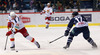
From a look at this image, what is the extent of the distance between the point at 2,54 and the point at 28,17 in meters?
8.04

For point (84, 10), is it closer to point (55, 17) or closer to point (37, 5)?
point (55, 17)

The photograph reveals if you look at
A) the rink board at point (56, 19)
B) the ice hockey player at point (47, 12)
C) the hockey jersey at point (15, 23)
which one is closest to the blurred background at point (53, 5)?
the rink board at point (56, 19)

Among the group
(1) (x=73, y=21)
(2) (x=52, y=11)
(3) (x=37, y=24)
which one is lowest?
(3) (x=37, y=24)

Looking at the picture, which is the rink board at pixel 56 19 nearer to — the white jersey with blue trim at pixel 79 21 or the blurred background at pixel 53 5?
the blurred background at pixel 53 5

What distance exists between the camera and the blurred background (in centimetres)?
→ 1364

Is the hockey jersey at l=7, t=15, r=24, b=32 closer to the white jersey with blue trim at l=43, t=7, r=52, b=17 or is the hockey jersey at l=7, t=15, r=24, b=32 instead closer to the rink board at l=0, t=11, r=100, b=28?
the white jersey with blue trim at l=43, t=7, r=52, b=17

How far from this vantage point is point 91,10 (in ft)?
45.3

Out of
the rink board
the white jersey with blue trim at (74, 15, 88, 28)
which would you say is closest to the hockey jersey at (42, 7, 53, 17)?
the rink board

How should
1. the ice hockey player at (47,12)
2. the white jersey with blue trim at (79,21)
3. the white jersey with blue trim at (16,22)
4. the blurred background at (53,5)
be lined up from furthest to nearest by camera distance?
1. the blurred background at (53,5)
2. the ice hockey player at (47,12)
3. the white jersey with blue trim at (16,22)
4. the white jersey with blue trim at (79,21)

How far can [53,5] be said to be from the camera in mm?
14000

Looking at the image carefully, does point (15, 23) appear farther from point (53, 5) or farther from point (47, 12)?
point (53, 5)

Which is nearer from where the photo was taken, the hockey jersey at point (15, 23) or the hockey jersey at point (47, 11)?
the hockey jersey at point (15, 23)

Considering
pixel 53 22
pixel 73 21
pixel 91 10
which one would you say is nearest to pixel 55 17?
pixel 53 22

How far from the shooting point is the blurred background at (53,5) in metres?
13.6
